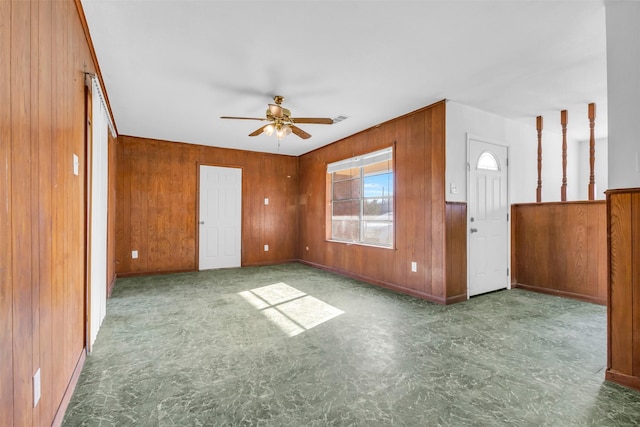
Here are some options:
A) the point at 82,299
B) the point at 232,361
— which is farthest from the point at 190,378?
the point at 82,299

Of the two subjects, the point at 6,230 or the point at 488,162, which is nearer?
the point at 6,230

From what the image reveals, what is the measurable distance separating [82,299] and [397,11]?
3.03 meters

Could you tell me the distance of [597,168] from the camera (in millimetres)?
5461

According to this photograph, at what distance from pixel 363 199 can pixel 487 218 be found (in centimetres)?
184

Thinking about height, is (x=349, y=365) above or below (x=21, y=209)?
below

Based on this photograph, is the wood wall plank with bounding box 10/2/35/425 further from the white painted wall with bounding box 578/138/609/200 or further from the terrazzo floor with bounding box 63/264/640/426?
the white painted wall with bounding box 578/138/609/200

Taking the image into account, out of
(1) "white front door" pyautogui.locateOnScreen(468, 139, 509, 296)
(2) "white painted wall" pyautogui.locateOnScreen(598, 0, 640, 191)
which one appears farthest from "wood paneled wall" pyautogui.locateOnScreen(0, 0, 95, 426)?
(1) "white front door" pyautogui.locateOnScreen(468, 139, 509, 296)

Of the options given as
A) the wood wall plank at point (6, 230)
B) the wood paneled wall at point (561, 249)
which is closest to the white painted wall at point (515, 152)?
the wood paneled wall at point (561, 249)

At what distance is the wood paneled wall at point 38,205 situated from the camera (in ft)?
3.18

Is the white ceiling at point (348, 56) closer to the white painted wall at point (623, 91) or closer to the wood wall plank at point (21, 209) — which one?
the white painted wall at point (623, 91)

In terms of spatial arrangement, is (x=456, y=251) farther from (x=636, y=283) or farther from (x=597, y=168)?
(x=597, y=168)

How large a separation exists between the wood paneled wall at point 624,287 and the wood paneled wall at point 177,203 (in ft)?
17.6

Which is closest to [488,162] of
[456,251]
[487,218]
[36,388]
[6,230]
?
[487,218]

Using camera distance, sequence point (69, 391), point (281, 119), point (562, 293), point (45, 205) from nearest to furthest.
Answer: point (45, 205), point (69, 391), point (281, 119), point (562, 293)
